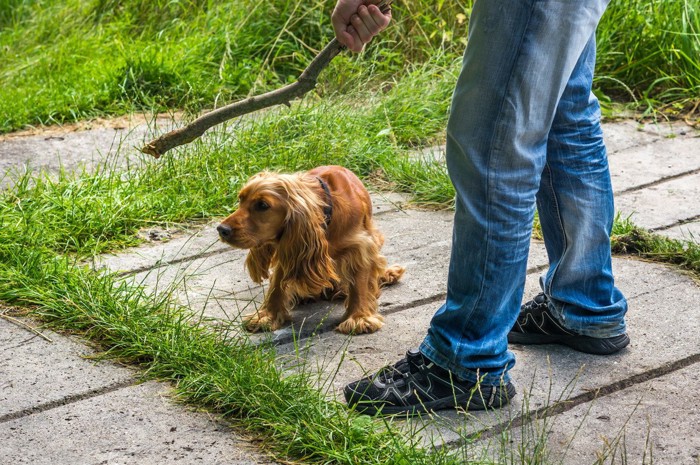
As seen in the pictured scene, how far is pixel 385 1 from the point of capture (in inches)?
123

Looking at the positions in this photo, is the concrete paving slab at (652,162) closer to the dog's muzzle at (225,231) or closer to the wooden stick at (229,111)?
the wooden stick at (229,111)

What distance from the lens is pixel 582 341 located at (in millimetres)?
3385

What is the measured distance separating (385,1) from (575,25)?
65cm

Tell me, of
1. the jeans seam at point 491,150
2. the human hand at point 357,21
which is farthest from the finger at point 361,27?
the jeans seam at point 491,150

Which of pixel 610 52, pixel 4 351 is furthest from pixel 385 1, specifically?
pixel 610 52

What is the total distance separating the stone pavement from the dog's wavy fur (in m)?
0.11

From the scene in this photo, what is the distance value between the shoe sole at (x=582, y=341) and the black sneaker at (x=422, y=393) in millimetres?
440

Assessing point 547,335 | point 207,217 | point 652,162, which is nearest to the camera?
point 547,335

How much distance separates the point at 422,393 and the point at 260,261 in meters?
1.01

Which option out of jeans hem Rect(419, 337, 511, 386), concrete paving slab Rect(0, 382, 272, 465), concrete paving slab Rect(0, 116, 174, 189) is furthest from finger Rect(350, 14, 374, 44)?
concrete paving slab Rect(0, 116, 174, 189)

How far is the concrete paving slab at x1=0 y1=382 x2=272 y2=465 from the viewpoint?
111 inches

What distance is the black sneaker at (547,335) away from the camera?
Result: 3.36 metres

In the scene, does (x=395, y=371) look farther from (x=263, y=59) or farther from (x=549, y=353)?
(x=263, y=59)

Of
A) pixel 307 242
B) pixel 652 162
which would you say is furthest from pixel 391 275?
pixel 652 162
